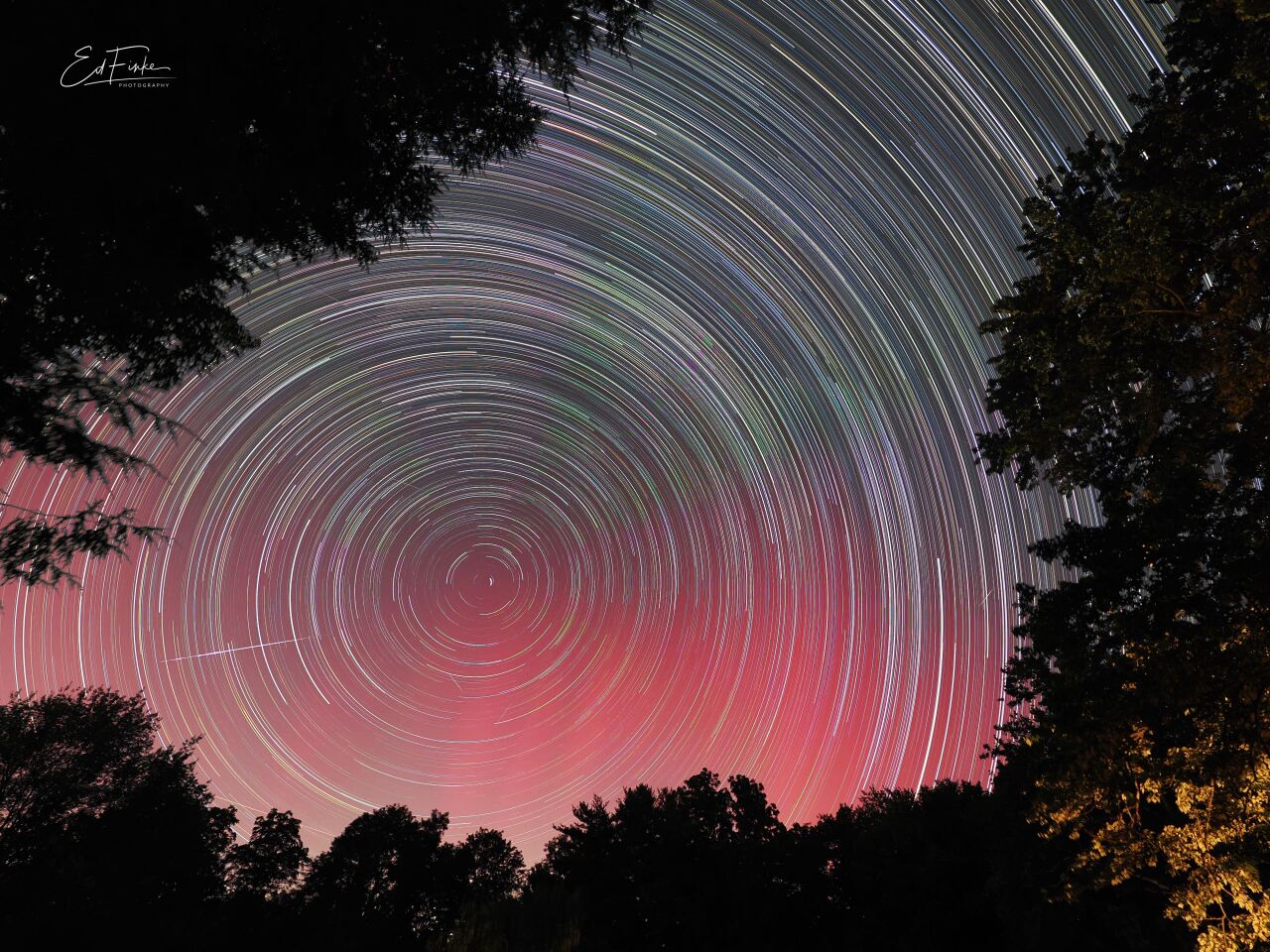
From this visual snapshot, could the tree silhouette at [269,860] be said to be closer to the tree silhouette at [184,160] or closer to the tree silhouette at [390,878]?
the tree silhouette at [390,878]

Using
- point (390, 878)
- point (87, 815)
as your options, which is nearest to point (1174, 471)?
point (87, 815)

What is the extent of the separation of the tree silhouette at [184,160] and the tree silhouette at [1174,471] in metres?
5.73

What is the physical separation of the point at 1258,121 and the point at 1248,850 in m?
7.24

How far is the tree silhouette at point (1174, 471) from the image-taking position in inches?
197

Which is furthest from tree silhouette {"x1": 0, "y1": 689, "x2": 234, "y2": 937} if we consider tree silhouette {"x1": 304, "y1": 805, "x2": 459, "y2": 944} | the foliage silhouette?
tree silhouette {"x1": 304, "y1": 805, "x2": 459, "y2": 944}

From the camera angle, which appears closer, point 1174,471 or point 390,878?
point 1174,471

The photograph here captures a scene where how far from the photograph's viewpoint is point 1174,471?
6.00m

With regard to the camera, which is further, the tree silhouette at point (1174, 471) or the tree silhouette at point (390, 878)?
the tree silhouette at point (390, 878)

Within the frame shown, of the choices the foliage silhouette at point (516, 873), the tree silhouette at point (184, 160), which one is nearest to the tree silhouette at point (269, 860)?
the foliage silhouette at point (516, 873)
